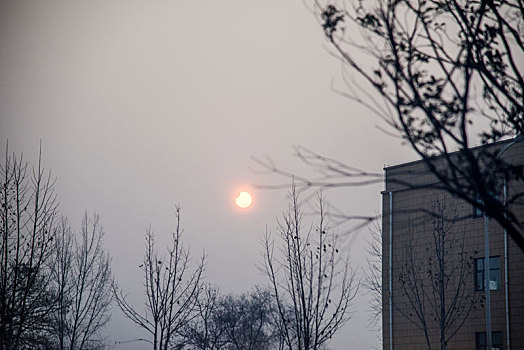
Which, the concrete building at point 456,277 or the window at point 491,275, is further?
the window at point 491,275

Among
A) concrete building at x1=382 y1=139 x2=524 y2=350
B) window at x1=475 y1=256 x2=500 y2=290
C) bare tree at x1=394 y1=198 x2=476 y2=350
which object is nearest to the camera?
concrete building at x1=382 y1=139 x2=524 y2=350

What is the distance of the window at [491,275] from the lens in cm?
2577

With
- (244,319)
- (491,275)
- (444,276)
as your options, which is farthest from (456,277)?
(244,319)

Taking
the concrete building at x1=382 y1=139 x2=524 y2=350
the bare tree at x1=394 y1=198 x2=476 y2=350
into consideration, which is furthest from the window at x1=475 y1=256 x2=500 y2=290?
the bare tree at x1=394 y1=198 x2=476 y2=350

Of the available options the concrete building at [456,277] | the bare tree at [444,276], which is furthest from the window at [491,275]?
the bare tree at [444,276]

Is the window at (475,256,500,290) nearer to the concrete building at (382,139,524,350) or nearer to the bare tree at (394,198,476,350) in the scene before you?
the concrete building at (382,139,524,350)

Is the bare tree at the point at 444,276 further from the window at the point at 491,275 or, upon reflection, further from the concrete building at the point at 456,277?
the window at the point at 491,275

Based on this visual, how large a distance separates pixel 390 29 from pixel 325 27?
2.09 ft

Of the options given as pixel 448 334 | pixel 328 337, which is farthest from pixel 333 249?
pixel 448 334

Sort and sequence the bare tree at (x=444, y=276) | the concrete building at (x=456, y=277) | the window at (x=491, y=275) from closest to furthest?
the concrete building at (x=456, y=277) → the bare tree at (x=444, y=276) → the window at (x=491, y=275)

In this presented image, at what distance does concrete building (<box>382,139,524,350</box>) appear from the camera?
24.8 m

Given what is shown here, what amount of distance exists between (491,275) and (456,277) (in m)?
1.33

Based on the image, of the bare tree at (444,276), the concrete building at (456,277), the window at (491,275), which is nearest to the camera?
the concrete building at (456,277)

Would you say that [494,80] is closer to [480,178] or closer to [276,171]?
[480,178]
